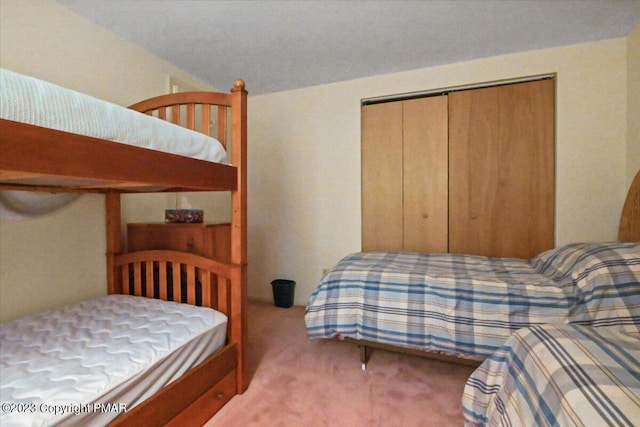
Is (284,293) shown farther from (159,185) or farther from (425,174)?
(159,185)

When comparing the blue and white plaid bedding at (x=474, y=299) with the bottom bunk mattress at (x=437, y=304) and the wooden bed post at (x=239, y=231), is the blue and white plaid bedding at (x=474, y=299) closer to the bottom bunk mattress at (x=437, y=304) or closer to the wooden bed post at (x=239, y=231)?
the bottom bunk mattress at (x=437, y=304)

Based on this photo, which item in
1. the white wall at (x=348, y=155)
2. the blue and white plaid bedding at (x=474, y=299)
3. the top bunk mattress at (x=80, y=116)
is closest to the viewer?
the top bunk mattress at (x=80, y=116)

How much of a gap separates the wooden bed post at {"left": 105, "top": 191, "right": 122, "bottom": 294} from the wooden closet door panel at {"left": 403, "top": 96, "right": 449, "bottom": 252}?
2.32m

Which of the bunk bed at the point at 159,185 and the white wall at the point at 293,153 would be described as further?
the white wall at the point at 293,153

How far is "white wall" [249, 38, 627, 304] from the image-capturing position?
2.08 meters

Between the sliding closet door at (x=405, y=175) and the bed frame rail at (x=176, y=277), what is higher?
the sliding closet door at (x=405, y=175)

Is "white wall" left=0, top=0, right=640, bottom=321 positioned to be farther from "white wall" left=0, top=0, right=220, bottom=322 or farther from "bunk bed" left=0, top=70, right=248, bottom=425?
"bunk bed" left=0, top=70, right=248, bottom=425

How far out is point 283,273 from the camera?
3033 millimetres

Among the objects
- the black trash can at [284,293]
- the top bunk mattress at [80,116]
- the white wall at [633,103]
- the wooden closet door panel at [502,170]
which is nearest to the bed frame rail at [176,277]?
the top bunk mattress at [80,116]

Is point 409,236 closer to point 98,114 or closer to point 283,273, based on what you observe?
point 283,273

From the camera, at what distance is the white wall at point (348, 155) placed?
6.81 feet

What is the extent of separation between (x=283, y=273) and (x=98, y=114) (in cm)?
238

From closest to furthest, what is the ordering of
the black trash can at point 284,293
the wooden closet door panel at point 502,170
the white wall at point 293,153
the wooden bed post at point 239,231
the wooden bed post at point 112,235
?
the wooden bed post at point 239,231, the white wall at point 293,153, the wooden bed post at point 112,235, the wooden closet door panel at point 502,170, the black trash can at point 284,293

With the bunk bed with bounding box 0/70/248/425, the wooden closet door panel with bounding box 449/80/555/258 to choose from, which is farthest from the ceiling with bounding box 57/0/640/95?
the bunk bed with bounding box 0/70/248/425
